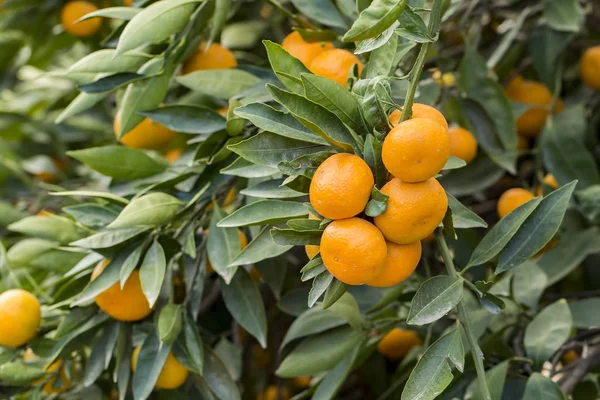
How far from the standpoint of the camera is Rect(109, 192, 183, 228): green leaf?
0.77 metres

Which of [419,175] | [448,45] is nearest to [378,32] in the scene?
[419,175]

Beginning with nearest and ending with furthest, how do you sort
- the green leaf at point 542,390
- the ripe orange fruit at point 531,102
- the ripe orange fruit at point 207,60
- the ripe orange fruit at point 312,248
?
the ripe orange fruit at point 312,248 → the green leaf at point 542,390 → the ripe orange fruit at point 207,60 → the ripe orange fruit at point 531,102

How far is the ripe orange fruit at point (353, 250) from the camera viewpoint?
570 millimetres

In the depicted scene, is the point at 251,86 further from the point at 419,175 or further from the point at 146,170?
the point at 419,175

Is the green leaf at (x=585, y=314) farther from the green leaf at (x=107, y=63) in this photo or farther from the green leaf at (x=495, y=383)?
the green leaf at (x=107, y=63)

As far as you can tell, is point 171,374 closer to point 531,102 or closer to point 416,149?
point 416,149

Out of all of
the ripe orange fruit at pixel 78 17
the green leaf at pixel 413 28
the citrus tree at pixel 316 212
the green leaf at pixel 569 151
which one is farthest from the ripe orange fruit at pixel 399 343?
the ripe orange fruit at pixel 78 17

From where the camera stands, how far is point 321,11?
927 mm

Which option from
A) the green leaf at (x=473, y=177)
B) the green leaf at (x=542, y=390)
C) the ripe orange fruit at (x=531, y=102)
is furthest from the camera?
the ripe orange fruit at (x=531, y=102)

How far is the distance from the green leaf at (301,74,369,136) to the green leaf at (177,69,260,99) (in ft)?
0.95

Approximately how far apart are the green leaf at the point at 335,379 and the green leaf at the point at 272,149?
0.33m

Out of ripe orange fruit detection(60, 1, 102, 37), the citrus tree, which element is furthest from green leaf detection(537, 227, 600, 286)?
ripe orange fruit detection(60, 1, 102, 37)

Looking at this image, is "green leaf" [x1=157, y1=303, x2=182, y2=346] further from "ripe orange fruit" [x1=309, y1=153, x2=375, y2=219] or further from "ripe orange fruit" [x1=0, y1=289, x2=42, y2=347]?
"ripe orange fruit" [x1=309, y1=153, x2=375, y2=219]

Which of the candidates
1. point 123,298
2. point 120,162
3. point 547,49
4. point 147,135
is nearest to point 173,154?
point 147,135
